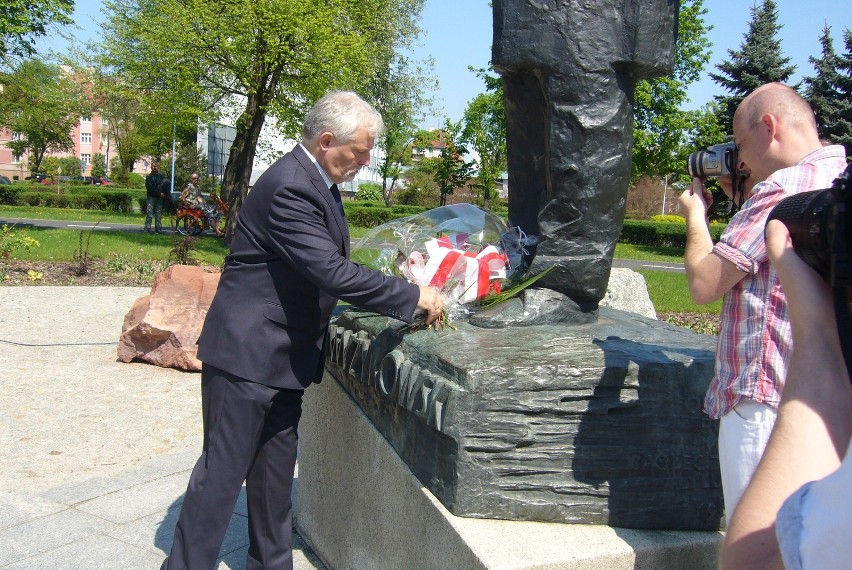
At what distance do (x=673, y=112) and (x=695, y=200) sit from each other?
26654mm

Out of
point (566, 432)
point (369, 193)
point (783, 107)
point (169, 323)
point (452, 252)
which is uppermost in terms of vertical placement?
point (369, 193)

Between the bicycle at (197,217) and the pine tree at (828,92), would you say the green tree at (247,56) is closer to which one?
the bicycle at (197,217)

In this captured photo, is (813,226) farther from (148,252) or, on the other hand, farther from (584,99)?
(148,252)

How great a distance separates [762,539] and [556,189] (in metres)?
2.10

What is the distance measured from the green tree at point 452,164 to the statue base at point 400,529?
30198 mm

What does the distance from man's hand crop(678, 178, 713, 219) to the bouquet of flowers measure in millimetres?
1020

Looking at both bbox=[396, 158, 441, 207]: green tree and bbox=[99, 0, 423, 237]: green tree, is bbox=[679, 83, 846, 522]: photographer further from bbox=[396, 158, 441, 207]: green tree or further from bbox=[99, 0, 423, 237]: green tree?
bbox=[396, 158, 441, 207]: green tree

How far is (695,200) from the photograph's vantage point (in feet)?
7.34

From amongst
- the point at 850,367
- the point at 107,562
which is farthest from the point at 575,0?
the point at 107,562

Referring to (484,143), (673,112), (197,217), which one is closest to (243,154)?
(197,217)

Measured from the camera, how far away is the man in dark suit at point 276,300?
110 inches

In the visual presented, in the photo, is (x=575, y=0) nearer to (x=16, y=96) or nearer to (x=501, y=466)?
(x=501, y=466)

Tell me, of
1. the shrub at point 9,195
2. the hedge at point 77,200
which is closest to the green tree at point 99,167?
the shrub at point 9,195

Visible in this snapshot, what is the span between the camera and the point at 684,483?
101 inches
